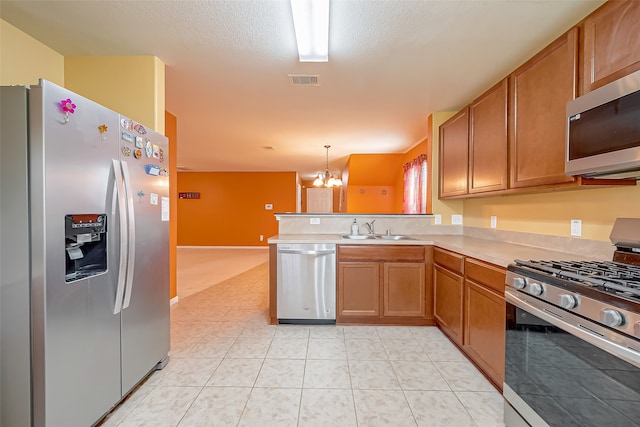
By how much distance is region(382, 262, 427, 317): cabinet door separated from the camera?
271cm

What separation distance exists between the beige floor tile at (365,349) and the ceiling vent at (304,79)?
7.87 ft

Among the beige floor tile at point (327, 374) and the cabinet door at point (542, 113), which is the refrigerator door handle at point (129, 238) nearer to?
the beige floor tile at point (327, 374)

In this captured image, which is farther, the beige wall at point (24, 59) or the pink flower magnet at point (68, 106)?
the beige wall at point (24, 59)

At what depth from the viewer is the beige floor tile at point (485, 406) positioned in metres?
1.52

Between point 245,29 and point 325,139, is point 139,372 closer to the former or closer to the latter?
point 245,29

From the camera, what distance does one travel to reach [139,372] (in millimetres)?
1733

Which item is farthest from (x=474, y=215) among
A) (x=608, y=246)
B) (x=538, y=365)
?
(x=538, y=365)

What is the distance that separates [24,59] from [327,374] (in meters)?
3.06

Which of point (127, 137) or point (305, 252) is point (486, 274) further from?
point (127, 137)

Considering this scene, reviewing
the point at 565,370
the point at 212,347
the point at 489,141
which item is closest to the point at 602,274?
the point at 565,370

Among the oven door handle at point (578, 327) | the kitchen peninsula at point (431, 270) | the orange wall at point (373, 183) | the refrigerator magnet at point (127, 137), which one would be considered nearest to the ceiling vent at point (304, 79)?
the refrigerator magnet at point (127, 137)

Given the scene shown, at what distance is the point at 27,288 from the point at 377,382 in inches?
77.6

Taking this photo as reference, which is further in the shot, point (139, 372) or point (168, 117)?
point (168, 117)

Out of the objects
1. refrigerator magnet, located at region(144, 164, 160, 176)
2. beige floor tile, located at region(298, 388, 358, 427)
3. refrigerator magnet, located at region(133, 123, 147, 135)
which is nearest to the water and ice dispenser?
refrigerator magnet, located at region(144, 164, 160, 176)
